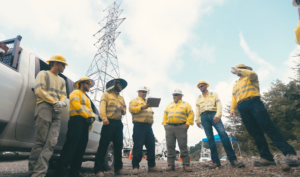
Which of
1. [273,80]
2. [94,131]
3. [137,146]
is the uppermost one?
[273,80]

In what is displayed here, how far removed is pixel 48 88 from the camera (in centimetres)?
287

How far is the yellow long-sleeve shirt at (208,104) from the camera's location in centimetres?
439

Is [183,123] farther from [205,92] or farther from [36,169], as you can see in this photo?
[36,169]

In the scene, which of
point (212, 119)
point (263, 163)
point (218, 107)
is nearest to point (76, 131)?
point (212, 119)

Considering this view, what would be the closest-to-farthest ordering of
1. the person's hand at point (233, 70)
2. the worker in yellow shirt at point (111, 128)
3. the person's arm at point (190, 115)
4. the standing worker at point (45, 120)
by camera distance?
the standing worker at point (45, 120), the worker in yellow shirt at point (111, 128), the person's hand at point (233, 70), the person's arm at point (190, 115)

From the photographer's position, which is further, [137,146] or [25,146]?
[137,146]

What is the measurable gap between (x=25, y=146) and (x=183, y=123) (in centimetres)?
304

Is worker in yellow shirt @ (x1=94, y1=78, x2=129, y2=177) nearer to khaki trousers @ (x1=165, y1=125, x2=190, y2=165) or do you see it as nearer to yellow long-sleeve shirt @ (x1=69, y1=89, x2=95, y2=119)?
yellow long-sleeve shirt @ (x1=69, y1=89, x2=95, y2=119)

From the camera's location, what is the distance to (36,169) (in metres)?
2.49

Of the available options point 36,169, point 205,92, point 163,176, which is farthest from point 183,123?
point 36,169

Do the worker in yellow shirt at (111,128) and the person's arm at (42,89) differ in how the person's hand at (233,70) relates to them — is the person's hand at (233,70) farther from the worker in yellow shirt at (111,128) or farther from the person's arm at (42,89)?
the person's arm at (42,89)

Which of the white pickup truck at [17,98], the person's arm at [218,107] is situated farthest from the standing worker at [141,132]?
the white pickup truck at [17,98]

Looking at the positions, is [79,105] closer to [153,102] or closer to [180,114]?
[153,102]

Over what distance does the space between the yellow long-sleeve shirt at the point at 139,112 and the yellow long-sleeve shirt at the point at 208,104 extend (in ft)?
3.83
